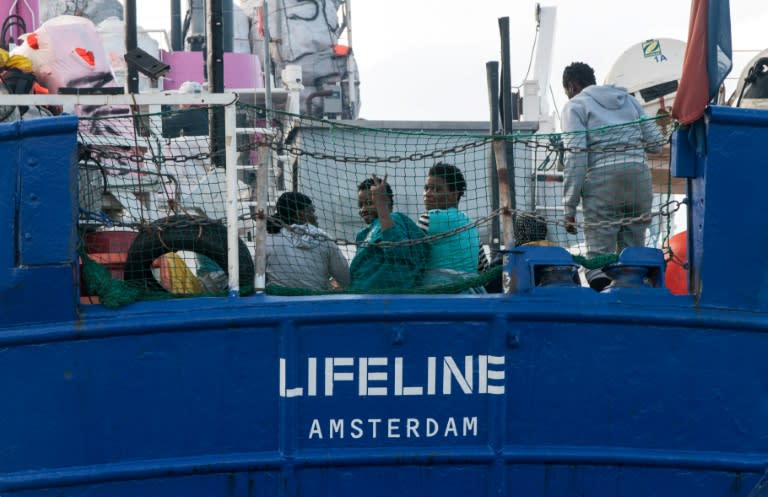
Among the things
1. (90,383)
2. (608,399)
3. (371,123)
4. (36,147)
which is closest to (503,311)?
(608,399)

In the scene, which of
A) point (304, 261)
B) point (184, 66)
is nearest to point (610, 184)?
point (304, 261)

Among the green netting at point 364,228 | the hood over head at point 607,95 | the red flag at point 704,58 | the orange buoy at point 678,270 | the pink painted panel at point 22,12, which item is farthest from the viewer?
the pink painted panel at point 22,12

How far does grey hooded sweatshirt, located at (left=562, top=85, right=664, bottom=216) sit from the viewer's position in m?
5.76

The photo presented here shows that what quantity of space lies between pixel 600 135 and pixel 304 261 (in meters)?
1.78

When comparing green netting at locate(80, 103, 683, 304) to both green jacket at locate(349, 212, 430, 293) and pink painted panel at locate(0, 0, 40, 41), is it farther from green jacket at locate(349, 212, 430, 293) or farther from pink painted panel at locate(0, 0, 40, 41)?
pink painted panel at locate(0, 0, 40, 41)

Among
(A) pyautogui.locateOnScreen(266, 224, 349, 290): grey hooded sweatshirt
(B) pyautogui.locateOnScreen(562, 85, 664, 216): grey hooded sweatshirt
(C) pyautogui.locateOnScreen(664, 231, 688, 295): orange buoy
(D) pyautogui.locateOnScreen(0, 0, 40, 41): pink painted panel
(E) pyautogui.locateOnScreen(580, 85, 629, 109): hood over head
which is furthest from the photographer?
(D) pyautogui.locateOnScreen(0, 0, 40, 41): pink painted panel

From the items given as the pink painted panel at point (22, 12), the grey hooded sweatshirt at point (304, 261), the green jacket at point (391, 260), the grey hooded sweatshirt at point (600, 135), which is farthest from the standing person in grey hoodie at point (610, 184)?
the pink painted panel at point (22, 12)

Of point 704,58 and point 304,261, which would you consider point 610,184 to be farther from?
point 304,261

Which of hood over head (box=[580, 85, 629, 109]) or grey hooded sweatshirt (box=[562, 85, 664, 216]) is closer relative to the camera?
grey hooded sweatshirt (box=[562, 85, 664, 216])

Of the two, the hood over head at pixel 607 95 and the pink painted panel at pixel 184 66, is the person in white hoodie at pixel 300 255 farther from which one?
the pink painted panel at pixel 184 66

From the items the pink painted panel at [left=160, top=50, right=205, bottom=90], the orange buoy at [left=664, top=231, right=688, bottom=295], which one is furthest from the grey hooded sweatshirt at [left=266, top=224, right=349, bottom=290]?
the pink painted panel at [left=160, top=50, right=205, bottom=90]

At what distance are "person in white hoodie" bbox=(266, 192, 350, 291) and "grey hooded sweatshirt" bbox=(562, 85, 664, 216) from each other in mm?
1297

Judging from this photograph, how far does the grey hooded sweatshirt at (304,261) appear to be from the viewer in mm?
5629

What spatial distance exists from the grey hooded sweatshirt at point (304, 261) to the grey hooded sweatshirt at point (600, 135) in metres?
1.29
